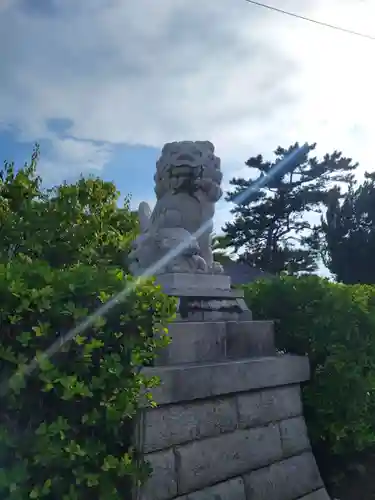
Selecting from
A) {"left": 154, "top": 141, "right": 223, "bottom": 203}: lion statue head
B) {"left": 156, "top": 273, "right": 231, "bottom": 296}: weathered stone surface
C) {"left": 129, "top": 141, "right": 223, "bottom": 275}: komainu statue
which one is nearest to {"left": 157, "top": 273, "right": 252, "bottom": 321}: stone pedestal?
{"left": 156, "top": 273, "right": 231, "bottom": 296}: weathered stone surface

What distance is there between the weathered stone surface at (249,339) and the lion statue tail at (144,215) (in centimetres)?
108

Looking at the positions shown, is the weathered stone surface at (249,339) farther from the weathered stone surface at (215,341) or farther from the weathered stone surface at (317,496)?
the weathered stone surface at (317,496)

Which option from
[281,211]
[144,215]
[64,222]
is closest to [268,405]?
[144,215]

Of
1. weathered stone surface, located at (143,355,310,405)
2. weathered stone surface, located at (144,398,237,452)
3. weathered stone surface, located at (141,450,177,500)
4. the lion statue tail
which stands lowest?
weathered stone surface, located at (141,450,177,500)

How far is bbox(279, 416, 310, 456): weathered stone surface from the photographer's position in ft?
11.3

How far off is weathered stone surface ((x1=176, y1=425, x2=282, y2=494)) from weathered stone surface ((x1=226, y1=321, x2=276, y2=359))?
0.50m

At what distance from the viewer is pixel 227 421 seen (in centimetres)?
308

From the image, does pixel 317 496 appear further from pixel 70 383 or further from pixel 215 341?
pixel 70 383

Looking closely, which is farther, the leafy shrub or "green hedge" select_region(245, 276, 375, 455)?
the leafy shrub

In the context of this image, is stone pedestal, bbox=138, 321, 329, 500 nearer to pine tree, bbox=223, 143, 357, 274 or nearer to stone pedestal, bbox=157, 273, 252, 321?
stone pedestal, bbox=157, 273, 252, 321

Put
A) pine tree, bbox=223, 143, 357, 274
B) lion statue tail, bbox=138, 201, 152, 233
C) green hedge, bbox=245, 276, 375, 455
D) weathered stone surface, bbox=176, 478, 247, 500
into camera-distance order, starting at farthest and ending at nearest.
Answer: pine tree, bbox=223, 143, 357, 274
green hedge, bbox=245, 276, 375, 455
lion statue tail, bbox=138, 201, 152, 233
weathered stone surface, bbox=176, 478, 247, 500

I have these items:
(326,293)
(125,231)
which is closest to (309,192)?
(125,231)

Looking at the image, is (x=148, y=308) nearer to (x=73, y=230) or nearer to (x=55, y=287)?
(x=55, y=287)

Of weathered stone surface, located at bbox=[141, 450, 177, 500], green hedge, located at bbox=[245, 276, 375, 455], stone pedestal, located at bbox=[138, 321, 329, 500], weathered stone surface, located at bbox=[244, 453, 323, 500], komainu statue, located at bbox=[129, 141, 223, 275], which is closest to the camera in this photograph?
weathered stone surface, located at bbox=[141, 450, 177, 500]
